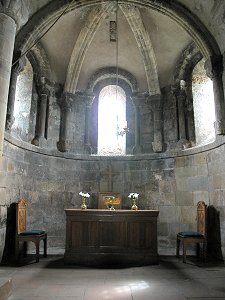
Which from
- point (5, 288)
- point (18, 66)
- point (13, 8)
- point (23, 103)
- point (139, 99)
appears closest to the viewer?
point (5, 288)

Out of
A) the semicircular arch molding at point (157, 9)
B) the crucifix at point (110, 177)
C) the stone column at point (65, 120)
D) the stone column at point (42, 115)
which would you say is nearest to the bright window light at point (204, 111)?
the semicircular arch molding at point (157, 9)

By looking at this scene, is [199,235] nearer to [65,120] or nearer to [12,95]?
[65,120]

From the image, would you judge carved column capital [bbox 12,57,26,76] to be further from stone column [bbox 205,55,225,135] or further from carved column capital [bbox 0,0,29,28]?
stone column [bbox 205,55,225,135]

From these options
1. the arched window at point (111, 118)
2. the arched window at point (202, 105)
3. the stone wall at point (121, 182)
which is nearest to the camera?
the stone wall at point (121, 182)

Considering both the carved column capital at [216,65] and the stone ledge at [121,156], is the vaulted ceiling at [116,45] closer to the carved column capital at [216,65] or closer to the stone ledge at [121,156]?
the carved column capital at [216,65]

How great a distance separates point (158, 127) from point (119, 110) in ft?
5.28

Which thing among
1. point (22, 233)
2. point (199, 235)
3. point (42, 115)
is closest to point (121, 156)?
point (42, 115)

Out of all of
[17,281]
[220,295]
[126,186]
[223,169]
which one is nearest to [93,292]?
[17,281]

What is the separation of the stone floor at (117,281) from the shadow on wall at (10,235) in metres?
0.62

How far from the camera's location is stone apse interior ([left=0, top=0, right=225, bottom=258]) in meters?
6.85

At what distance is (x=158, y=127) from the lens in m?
8.62

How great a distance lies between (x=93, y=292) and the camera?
3883 millimetres

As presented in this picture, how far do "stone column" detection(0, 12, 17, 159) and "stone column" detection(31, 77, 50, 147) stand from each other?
3467 millimetres

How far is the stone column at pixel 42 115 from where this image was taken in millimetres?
7926
